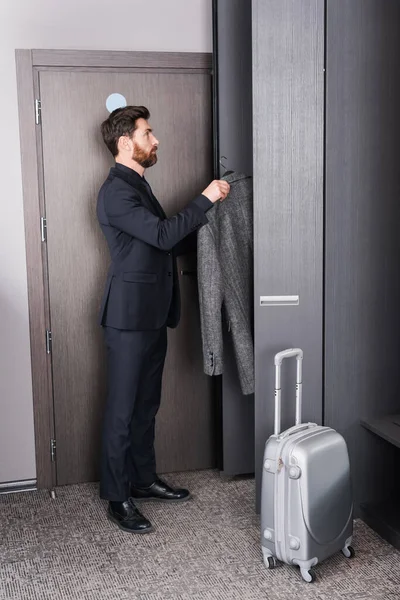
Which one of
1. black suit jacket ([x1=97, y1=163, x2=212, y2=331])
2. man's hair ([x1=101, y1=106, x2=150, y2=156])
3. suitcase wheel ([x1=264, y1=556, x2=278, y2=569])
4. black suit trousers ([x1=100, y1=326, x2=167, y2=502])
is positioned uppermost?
man's hair ([x1=101, y1=106, x2=150, y2=156])

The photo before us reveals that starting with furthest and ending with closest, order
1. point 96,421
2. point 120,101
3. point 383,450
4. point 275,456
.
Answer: point 96,421, point 120,101, point 383,450, point 275,456

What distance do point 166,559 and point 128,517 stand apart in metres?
0.31

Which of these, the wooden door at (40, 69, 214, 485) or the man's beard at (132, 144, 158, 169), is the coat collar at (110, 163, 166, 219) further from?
the wooden door at (40, 69, 214, 485)

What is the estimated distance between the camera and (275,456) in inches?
94.4

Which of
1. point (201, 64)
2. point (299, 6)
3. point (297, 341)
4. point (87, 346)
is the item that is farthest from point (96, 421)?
point (299, 6)

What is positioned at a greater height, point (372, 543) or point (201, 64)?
point (201, 64)

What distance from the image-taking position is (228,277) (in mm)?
3006

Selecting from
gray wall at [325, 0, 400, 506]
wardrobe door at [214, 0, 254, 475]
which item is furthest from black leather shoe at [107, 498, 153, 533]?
gray wall at [325, 0, 400, 506]

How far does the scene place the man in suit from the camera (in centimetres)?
272

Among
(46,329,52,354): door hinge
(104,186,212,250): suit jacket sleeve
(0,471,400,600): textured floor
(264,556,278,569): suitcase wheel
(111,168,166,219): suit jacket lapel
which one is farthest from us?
(46,329,52,354): door hinge

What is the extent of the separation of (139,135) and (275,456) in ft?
4.28

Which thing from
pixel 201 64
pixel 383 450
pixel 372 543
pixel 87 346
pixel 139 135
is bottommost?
pixel 372 543

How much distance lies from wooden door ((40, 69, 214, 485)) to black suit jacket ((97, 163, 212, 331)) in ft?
0.97

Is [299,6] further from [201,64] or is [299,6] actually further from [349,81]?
[201,64]
